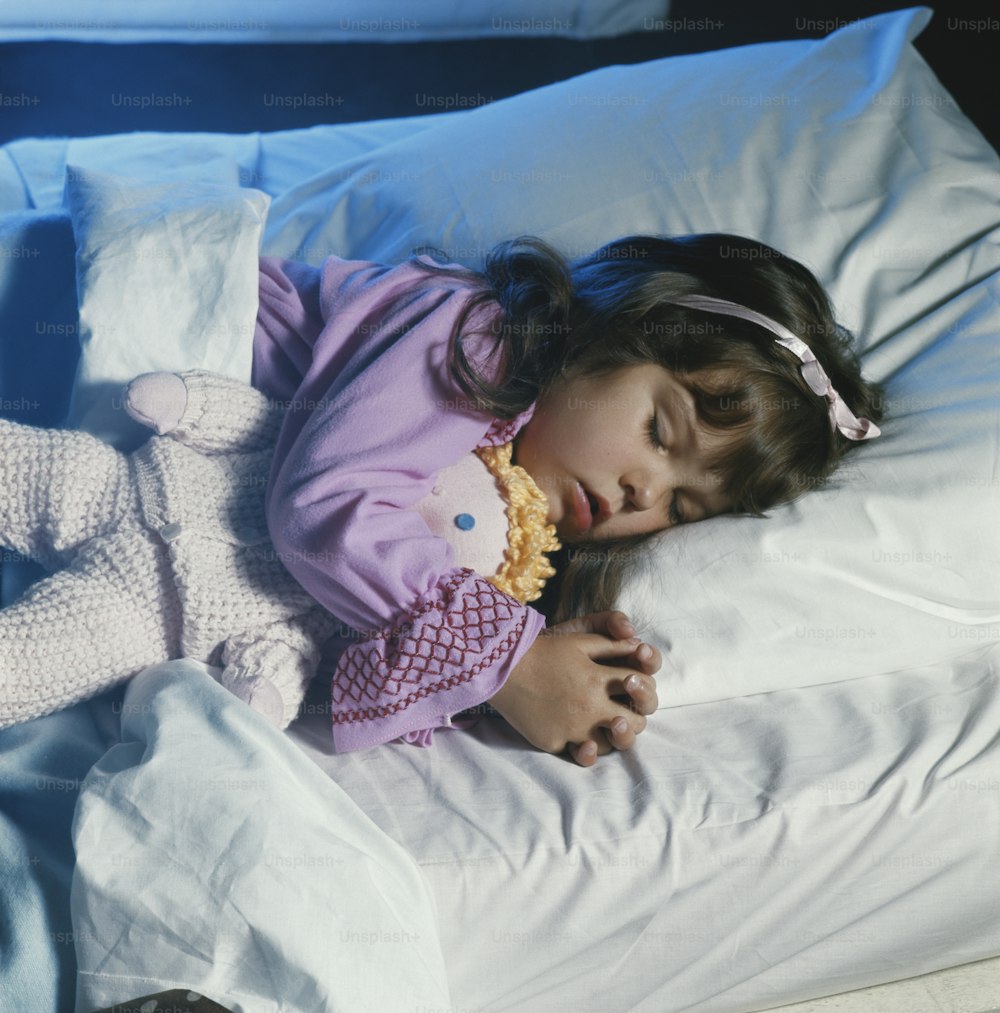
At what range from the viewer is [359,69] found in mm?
1968

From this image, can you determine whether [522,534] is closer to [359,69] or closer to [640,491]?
[640,491]

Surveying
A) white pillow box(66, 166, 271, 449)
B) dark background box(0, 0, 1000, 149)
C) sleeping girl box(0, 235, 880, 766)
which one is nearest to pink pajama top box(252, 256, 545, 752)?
sleeping girl box(0, 235, 880, 766)

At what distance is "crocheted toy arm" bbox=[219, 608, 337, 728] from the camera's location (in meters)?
1.03

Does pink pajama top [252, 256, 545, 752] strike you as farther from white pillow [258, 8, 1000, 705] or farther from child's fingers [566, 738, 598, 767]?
white pillow [258, 8, 1000, 705]

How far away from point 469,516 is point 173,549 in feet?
0.91

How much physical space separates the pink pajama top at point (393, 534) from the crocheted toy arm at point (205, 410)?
47 millimetres

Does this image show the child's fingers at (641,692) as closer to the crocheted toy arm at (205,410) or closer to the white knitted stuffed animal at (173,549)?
the white knitted stuffed animal at (173,549)

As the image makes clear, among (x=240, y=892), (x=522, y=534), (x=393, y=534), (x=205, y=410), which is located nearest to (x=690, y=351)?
(x=522, y=534)

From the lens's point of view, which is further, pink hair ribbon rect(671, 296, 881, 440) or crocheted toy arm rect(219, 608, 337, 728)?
pink hair ribbon rect(671, 296, 881, 440)

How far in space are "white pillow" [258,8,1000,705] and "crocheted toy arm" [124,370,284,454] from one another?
1.20ft

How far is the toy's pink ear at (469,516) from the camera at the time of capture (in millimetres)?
1148

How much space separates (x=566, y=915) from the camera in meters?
0.97

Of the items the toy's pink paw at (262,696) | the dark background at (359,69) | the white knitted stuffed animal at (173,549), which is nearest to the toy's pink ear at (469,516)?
the white knitted stuffed animal at (173,549)

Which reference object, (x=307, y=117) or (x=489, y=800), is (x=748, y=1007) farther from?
(x=307, y=117)
